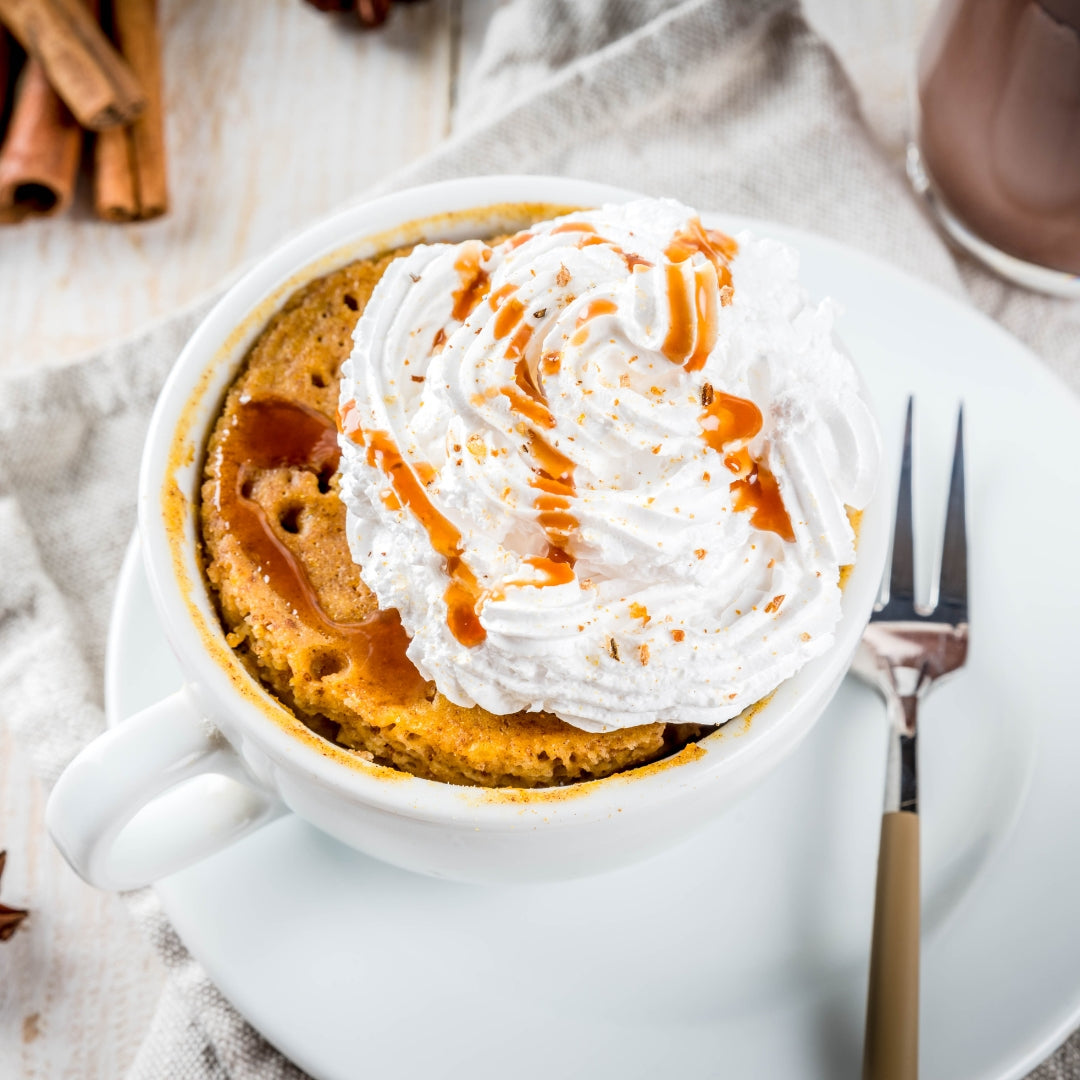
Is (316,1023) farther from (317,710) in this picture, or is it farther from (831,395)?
(831,395)

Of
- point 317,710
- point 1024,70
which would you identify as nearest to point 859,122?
point 1024,70

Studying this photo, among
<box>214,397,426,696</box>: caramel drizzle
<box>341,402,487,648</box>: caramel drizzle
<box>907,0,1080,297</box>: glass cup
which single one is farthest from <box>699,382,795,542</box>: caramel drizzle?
<box>907,0,1080,297</box>: glass cup

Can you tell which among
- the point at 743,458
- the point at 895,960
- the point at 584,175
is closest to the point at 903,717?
the point at 895,960

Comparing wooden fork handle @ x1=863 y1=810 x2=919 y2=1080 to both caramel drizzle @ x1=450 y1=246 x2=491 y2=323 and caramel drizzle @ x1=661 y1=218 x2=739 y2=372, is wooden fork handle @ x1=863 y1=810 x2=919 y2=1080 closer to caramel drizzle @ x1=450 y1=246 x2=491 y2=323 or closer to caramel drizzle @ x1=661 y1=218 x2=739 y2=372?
caramel drizzle @ x1=661 y1=218 x2=739 y2=372

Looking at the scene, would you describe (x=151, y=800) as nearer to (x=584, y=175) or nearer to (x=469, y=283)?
(x=469, y=283)

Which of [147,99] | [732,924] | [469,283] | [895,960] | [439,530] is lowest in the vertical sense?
[732,924]
